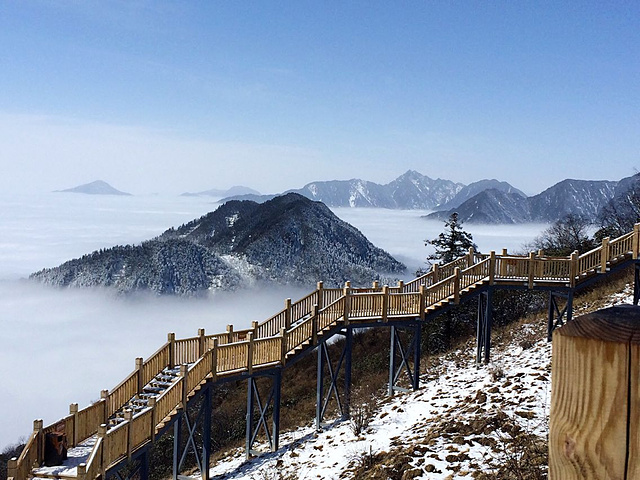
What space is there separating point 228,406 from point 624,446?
42474 millimetres

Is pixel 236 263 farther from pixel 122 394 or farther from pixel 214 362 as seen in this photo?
pixel 122 394

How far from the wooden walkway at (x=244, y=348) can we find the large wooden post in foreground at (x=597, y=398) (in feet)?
49.7

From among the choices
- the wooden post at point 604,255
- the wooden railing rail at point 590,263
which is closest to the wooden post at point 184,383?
the wooden railing rail at point 590,263

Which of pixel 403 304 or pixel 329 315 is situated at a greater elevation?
pixel 403 304

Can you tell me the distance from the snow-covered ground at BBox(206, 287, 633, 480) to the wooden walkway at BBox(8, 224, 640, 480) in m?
2.89

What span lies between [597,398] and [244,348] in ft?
66.0

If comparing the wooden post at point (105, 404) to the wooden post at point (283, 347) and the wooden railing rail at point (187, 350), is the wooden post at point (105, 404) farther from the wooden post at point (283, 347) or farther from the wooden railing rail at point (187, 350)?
the wooden post at point (283, 347)

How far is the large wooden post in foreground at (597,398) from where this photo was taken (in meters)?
1.58

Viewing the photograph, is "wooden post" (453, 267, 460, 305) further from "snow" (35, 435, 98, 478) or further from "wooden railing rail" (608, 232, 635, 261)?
"snow" (35, 435, 98, 478)

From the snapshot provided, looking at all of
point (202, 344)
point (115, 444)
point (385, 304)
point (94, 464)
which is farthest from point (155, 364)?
point (385, 304)

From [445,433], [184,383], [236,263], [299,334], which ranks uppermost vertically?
[299,334]

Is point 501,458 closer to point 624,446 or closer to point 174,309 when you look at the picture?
point 624,446

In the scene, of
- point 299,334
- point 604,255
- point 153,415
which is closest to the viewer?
point 153,415

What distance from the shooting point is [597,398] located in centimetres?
Result: 163
